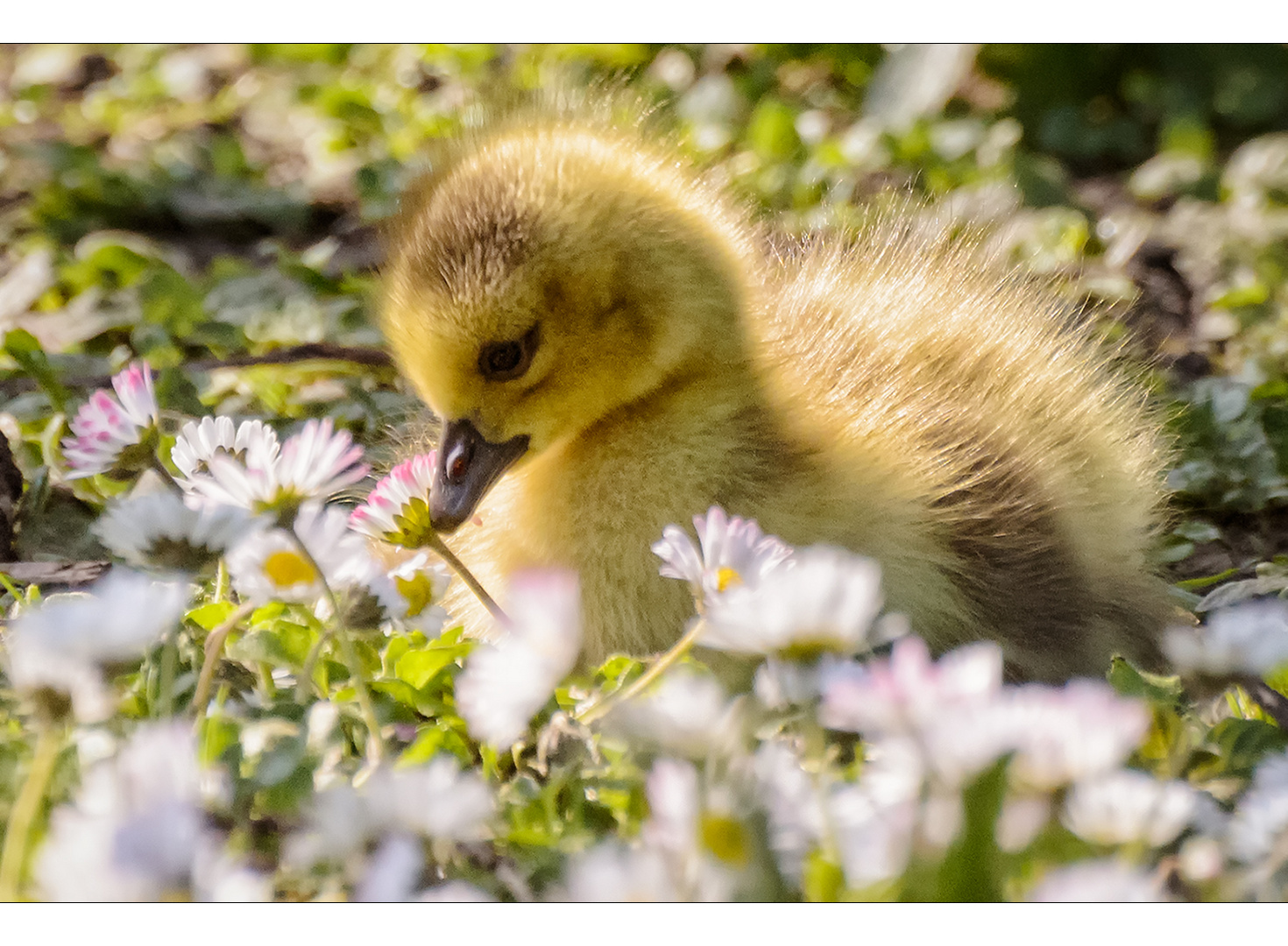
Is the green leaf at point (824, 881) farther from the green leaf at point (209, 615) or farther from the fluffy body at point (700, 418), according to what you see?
the green leaf at point (209, 615)

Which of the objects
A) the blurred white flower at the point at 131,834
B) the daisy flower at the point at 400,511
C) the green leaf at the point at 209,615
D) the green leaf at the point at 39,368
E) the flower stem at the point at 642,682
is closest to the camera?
the blurred white flower at the point at 131,834

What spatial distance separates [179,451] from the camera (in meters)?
1.60

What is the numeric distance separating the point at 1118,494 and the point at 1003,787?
2.89ft

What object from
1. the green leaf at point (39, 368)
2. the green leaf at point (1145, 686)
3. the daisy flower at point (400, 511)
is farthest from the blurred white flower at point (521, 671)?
the green leaf at point (39, 368)

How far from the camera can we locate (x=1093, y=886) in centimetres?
103

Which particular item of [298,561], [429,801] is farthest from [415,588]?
[429,801]

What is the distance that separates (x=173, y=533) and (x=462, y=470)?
32cm

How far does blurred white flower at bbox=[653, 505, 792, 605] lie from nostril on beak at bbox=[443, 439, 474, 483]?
288mm

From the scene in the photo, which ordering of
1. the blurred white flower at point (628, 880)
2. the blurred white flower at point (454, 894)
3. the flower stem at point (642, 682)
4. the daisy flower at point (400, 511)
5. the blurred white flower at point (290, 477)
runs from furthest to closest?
1. the daisy flower at point (400, 511)
2. the blurred white flower at point (290, 477)
3. the flower stem at point (642, 682)
4. the blurred white flower at point (454, 894)
5. the blurred white flower at point (628, 880)

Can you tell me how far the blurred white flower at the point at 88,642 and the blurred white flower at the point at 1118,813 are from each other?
2.24 ft

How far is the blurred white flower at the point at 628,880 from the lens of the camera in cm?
105

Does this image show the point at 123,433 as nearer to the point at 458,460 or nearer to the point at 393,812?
the point at 458,460

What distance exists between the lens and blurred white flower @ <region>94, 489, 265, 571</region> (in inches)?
51.9
